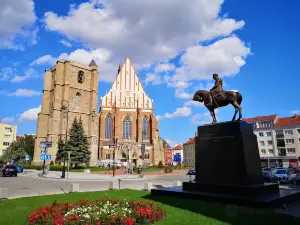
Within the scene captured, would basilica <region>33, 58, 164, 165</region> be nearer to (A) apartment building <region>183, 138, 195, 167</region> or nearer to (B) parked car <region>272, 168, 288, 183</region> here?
(B) parked car <region>272, 168, 288, 183</region>

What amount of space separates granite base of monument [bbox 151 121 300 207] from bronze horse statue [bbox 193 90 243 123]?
102 cm

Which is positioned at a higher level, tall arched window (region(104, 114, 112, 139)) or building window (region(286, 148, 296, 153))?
tall arched window (region(104, 114, 112, 139))

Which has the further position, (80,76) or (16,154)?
(16,154)

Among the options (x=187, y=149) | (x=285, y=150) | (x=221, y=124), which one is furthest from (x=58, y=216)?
(x=187, y=149)

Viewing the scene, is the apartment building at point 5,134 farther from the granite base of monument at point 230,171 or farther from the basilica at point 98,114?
the granite base of monument at point 230,171

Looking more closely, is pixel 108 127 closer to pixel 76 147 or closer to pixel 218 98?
pixel 76 147

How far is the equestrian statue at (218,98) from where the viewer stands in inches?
409

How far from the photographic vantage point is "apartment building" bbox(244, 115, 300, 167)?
53188mm

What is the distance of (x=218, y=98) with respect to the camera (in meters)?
10.9

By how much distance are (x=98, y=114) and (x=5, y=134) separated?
165ft

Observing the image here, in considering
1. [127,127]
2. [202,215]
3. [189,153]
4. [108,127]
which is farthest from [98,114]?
[202,215]

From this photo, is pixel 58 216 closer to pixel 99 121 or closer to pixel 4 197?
pixel 4 197

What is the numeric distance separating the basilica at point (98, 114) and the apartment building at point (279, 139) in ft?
84.8

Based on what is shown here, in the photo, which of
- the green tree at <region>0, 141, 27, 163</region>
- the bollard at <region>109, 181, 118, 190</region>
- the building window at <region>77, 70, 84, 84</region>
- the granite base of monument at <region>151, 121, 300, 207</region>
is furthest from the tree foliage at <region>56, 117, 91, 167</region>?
the granite base of monument at <region>151, 121, 300, 207</region>
